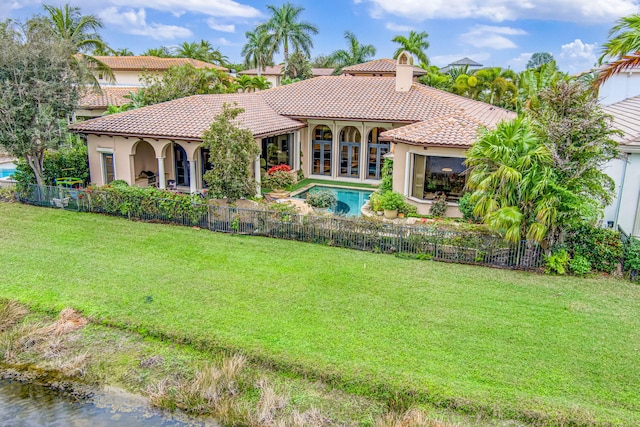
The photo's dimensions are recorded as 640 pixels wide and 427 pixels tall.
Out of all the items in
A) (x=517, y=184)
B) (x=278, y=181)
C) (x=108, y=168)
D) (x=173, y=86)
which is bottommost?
(x=278, y=181)

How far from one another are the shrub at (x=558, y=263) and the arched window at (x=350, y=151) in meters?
15.8

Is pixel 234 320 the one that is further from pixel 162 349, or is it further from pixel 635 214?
pixel 635 214

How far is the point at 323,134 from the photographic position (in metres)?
30.3

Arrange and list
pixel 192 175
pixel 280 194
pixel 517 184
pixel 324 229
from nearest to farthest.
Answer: pixel 517 184
pixel 324 229
pixel 192 175
pixel 280 194

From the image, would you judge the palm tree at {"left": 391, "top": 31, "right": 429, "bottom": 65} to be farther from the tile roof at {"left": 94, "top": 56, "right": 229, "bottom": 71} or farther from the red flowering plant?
the red flowering plant

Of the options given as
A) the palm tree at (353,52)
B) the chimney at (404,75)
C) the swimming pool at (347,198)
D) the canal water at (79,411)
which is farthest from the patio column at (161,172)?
the palm tree at (353,52)

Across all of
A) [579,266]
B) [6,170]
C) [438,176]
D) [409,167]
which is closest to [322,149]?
[409,167]

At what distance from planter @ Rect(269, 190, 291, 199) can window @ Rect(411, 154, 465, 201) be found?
674 cm

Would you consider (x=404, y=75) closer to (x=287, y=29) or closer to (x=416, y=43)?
(x=416, y=43)

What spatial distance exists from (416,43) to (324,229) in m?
41.1

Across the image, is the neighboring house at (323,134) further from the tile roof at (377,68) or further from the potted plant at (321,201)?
the tile roof at (377,68)

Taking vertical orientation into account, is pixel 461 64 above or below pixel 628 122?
above

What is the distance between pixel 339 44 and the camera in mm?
75125

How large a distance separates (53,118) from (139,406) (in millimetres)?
16303
